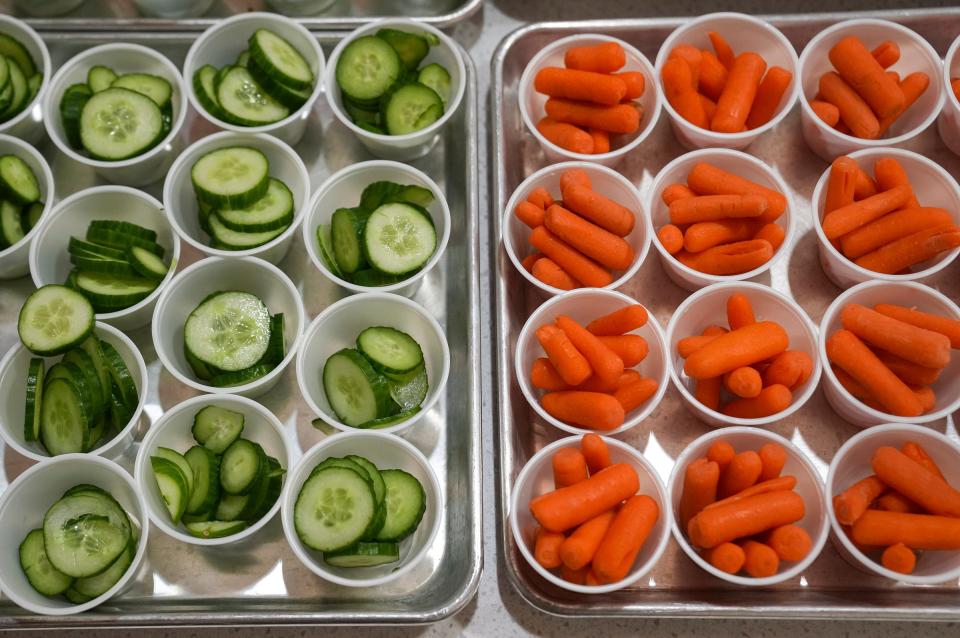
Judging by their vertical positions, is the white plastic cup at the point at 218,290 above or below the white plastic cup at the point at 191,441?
above

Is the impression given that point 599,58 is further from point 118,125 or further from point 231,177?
point 118,125

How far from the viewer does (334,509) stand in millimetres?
1481

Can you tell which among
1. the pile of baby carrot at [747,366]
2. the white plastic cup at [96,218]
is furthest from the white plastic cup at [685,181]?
the white plastic cup at [96,218]

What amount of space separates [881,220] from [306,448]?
4.40ft

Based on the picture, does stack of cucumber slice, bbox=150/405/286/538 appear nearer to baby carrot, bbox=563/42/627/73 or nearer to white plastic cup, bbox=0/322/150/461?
white plastic cup, bbox=0/322/150/461

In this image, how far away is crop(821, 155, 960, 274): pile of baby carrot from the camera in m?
1.67

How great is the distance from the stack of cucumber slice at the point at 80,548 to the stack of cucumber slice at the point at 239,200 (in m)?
0.60

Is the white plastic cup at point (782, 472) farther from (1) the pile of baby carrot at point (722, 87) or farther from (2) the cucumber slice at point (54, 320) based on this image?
(2) the cucumber slice at point (54, 320)

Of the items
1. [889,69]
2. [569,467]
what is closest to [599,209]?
[569,467]

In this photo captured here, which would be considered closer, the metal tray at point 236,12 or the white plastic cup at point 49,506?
the white plastic cup at point 49,506

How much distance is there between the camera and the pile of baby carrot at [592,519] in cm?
145

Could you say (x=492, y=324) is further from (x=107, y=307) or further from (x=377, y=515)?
(x=107, y=307)

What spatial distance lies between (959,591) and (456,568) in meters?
1.02

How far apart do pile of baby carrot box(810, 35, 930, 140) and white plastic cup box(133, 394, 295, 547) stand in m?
1.42
